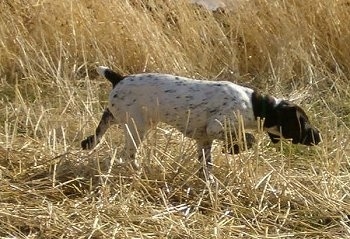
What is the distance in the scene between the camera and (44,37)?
621 centimetres

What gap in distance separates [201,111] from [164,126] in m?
0.80

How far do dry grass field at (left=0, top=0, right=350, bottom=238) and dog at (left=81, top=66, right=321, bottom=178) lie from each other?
0.35ft

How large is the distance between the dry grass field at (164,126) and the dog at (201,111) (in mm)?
108

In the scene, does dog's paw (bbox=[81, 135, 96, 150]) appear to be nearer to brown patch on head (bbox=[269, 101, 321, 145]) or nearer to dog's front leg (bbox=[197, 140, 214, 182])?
dog's front leg (bbox=[197, 140, 214, 182])

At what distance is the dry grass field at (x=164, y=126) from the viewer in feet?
11.5

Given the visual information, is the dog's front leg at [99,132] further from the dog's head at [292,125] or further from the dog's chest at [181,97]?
the dog's head at [292,125]

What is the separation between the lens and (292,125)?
4.05 meters

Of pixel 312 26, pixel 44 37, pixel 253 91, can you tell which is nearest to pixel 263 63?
pixel 312 26

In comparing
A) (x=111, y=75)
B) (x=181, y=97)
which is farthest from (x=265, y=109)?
(x=111, y=75)

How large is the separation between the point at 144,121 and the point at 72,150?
1.41ft

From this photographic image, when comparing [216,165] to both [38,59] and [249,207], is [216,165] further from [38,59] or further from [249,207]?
[38,59]

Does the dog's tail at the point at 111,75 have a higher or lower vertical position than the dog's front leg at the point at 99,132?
higher

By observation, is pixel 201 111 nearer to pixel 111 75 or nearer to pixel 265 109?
pixel 265 109

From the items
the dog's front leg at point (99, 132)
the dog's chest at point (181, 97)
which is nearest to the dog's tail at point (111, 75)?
the dog's chest at point (181, 97)
